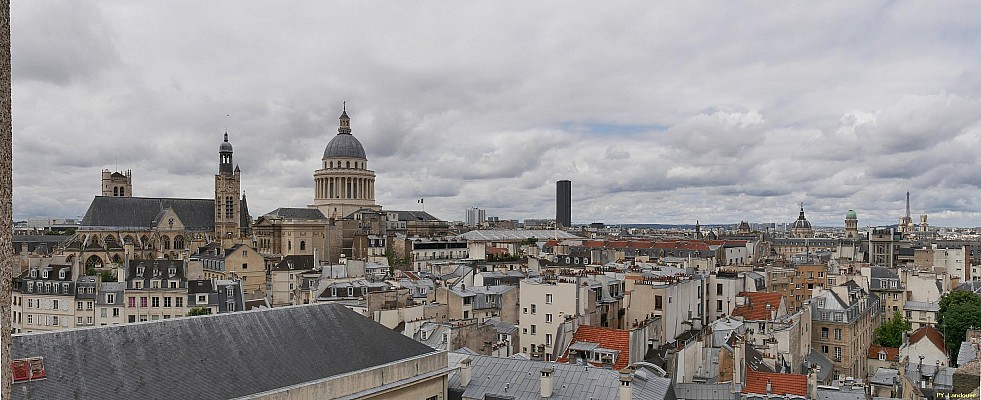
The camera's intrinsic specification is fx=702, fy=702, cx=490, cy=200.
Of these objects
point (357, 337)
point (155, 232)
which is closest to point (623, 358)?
point (357, 337)

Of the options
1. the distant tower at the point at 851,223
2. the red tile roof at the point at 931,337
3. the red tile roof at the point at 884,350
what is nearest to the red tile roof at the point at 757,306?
the red tile roof at the point at 931,337

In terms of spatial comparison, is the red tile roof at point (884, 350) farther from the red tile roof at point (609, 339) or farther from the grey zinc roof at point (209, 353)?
the grey zinc roof at point (209, 353)

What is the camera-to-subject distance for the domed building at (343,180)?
443 ft

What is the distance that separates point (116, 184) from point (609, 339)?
415 ft

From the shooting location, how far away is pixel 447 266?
74.2 metres

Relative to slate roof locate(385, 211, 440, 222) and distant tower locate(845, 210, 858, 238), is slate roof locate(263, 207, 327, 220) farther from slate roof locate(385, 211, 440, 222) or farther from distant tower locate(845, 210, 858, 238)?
distant tower locate(845, 210, 858, 238)

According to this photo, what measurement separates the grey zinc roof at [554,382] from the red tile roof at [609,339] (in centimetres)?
451

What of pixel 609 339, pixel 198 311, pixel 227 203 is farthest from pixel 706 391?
pixel 227 203

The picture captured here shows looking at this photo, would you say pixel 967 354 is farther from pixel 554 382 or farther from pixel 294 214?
pixel 294 214

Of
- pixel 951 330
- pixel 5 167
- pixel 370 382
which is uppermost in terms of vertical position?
pixel 5 167

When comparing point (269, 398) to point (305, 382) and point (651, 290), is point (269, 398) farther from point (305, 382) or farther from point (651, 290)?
point (651, 290)

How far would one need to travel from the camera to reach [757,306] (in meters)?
45.6

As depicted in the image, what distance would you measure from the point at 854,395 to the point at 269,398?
20907 mm

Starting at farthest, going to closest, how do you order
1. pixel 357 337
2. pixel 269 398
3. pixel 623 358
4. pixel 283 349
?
pixel 623 358
pixel 357 337
pixel 283 349
pixel 269 398
